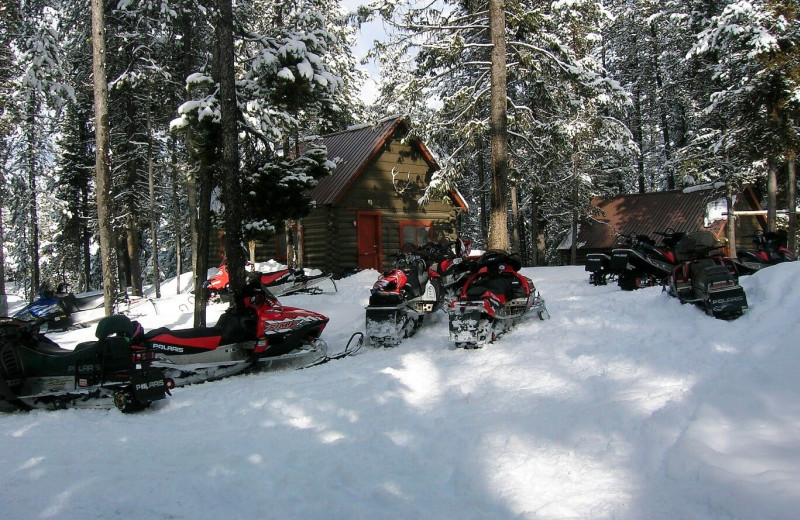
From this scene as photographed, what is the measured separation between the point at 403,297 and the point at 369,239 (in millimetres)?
11350

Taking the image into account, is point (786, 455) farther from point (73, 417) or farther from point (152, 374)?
point (73, 417)

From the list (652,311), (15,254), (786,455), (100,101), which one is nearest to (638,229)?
(652,311)

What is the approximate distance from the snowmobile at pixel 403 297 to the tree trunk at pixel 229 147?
239 cm

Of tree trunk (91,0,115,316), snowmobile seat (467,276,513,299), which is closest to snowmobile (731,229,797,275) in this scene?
snowmobile seat (467,276,513,299)

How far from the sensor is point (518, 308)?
748cm

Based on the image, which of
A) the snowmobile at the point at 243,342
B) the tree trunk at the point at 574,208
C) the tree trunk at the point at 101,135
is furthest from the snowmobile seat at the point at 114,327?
the tree trunk at the point at 574,208

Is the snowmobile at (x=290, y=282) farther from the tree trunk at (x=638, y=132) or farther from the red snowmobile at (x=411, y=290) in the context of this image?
the tree trunk at (x=638, y=132)

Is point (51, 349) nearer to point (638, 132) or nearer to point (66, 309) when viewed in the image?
point (66, 309)

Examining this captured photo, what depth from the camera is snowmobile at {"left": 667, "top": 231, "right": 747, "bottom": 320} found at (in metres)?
5.82

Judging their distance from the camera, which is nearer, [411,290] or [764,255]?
[411,290]

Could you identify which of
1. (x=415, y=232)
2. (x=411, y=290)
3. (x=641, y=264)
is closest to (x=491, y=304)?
(x=411, y=290)

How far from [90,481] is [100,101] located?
8581mm

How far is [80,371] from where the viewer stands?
517cm

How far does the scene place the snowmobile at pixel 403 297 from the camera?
7.51 metres
